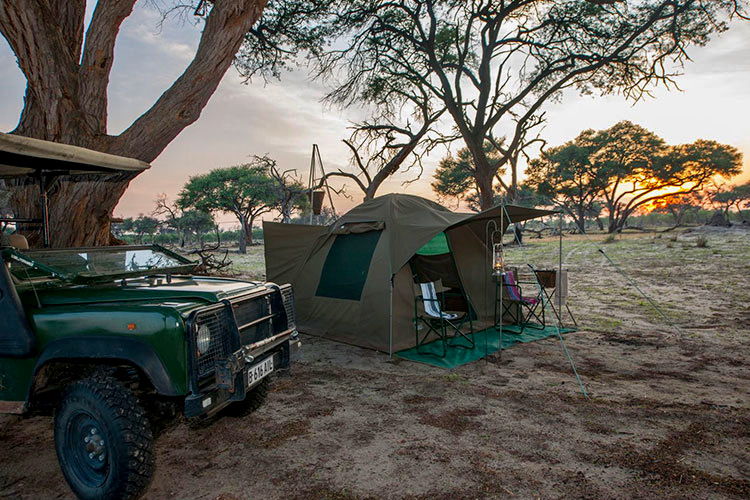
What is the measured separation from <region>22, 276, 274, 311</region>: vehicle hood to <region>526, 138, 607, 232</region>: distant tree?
3084 centimetres

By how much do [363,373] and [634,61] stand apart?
11.8 m

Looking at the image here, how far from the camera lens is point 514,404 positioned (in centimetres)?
437

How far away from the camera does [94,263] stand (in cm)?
368

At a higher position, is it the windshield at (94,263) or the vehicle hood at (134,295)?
the windshield at (94,263)

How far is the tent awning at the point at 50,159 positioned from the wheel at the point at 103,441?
1788 mm

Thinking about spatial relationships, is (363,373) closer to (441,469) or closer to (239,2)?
(441,469)

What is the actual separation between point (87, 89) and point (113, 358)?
543 centimetres

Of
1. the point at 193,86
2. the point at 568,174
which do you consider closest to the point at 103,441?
the point at 193,86

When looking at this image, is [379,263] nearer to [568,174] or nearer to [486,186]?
[486,186]

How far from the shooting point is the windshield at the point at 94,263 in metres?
3.28

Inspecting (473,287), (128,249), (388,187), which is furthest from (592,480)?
(388,187)

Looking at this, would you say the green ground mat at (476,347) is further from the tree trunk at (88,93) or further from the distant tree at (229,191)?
the distant tree at (229,191)

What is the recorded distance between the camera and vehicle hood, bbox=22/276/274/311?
2.91 metres

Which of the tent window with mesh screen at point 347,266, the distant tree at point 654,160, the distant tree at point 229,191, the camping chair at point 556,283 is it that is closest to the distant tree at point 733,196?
the distant tree at point 654,160
